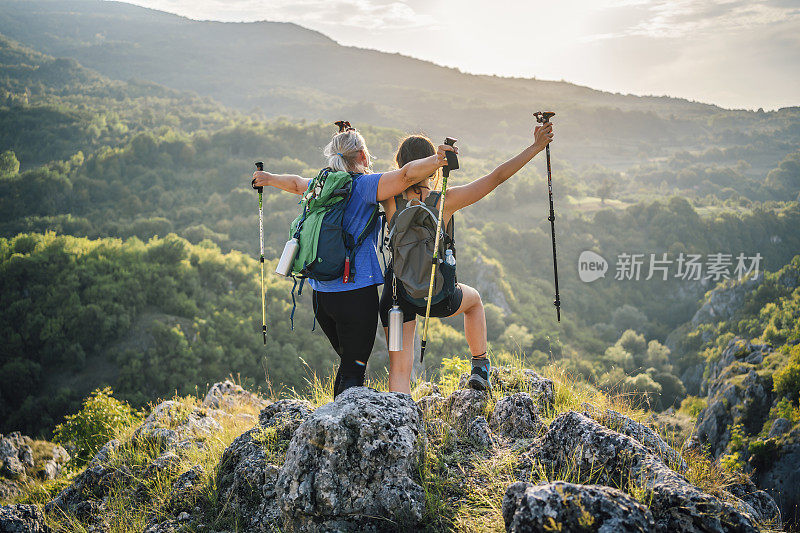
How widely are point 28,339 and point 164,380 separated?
966cm

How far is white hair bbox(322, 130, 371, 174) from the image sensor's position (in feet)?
10.9

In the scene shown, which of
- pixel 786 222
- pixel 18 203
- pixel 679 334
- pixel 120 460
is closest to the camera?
pixel 120 460

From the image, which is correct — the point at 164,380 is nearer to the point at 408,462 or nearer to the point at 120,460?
the point at 120,460

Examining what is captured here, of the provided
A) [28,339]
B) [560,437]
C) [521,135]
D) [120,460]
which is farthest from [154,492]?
[521,135]

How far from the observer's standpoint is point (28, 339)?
32219mm

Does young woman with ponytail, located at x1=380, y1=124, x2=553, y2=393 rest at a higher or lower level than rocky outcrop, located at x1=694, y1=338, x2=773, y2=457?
higher

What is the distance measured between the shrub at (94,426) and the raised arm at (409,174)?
5845 millimetres

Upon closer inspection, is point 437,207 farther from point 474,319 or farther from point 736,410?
point 736,410

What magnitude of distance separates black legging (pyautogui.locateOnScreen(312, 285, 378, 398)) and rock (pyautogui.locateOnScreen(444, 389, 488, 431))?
3.08 feet

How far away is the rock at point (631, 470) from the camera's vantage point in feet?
6.97

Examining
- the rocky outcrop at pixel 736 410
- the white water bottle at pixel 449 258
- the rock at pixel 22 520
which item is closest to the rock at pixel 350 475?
the white water bottle at pixel 449 258

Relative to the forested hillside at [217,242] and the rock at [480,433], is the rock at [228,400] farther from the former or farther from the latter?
the forested hillside at [217,242]

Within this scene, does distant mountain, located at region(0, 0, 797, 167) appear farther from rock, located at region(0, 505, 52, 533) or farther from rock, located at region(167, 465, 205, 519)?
rock, located at region(0, 505, 52, 533)

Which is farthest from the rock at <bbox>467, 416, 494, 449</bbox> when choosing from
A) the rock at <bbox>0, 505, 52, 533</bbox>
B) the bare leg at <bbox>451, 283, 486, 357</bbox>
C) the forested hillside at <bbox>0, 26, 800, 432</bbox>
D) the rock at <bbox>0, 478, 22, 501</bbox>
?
the rock at <bbox>0, 478, 22, 501</bbox>
